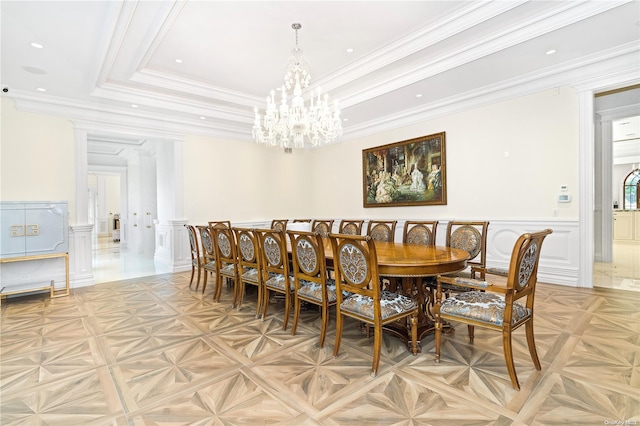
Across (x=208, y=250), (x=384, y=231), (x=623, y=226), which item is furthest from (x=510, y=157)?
(x=623, y=226)

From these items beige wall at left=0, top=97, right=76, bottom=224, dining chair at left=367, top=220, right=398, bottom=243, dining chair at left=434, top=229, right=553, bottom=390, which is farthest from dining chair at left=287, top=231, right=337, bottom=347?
beige wall at left=0, top=97, right=76, bottom=224

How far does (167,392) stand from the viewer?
1.96m

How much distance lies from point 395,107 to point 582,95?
2543 millimetres

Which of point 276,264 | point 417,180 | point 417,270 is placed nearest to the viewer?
point 417,270

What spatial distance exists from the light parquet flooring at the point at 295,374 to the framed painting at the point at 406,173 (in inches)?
103

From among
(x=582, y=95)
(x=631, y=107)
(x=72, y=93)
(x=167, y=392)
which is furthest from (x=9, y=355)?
(x=631, y=107)

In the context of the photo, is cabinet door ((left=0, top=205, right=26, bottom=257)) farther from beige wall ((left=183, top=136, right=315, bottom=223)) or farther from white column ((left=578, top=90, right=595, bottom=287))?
white column ((left=578, top=90, right=595, bottom=287))

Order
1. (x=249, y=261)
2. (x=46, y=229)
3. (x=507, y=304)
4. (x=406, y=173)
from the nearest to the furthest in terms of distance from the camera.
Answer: (x=507, y=304)
(x=249, y=261)
(x=46, y=229)
(x=406, y=173)

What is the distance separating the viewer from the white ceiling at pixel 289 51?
2965 mm

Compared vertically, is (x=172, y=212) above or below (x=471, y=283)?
above

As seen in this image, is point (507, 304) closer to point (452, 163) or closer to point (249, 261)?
point (249, 261)

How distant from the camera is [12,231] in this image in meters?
4.14

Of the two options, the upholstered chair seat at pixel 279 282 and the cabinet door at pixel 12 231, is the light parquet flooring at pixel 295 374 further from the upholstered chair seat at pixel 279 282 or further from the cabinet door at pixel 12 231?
the cabinet door at pixel 12 231

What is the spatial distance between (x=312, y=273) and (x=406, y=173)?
3.80 m
